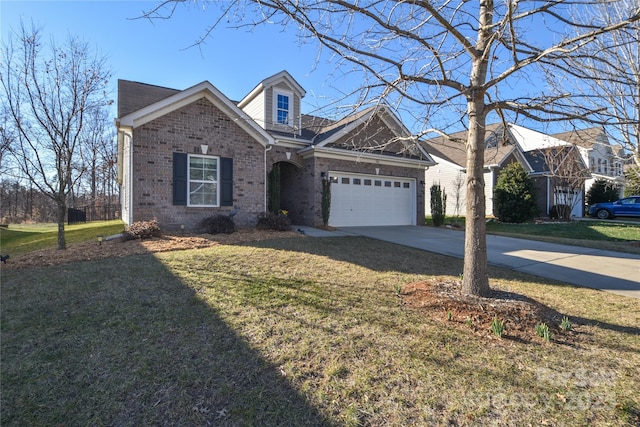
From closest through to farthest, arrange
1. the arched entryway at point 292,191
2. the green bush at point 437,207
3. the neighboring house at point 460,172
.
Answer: the arched entryway at point 292,191, the green bush at point 437,207, the neighboring house at point 460,172

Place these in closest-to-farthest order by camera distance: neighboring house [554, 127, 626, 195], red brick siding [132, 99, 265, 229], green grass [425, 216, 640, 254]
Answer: neighboring house [554, 127, 626, 195], red brick siding [132, 99, 265, 229], green grass [425, 216, 640, 254]

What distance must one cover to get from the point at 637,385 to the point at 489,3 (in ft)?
15.9

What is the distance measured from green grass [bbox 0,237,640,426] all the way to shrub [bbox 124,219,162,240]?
336cm

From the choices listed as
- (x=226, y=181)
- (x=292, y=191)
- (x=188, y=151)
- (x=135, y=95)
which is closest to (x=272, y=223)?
(x=226, y=181)

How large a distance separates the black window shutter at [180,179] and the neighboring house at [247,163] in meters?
0.03

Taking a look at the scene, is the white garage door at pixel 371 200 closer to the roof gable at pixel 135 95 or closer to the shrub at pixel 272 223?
the shrub at pixel 272 223

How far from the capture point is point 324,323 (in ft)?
13.2

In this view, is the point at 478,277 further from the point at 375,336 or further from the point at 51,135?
the point at 51,135

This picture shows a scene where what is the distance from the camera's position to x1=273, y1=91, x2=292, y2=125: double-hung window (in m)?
14.5

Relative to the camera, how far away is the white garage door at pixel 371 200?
1427cm

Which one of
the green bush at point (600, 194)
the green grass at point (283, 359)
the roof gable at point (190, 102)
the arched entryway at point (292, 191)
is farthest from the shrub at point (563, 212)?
the roof gable at point (190, 102)

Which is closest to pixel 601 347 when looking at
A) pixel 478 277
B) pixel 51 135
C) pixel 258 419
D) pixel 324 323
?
pixel 478 277

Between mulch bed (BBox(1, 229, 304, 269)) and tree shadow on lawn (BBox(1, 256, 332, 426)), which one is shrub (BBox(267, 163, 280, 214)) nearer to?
mulch bed (BBox(1, 229, 304, 269))

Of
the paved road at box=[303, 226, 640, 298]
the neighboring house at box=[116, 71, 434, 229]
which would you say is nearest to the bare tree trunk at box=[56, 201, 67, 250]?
the neighboring house at box=[116, 71, 434, 229]
